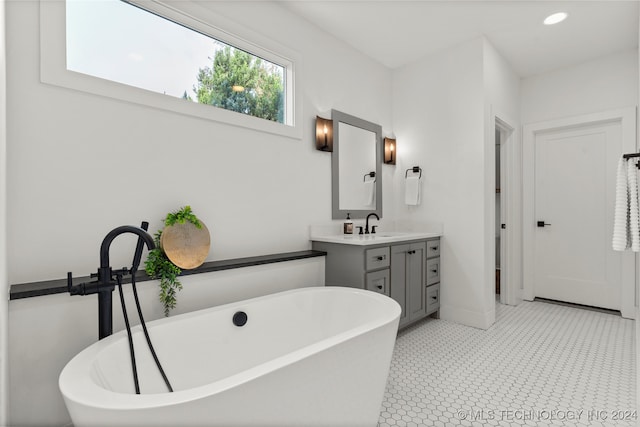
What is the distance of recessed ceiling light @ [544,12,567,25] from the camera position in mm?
2886

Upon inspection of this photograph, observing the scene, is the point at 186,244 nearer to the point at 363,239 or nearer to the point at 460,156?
the point at 363,239

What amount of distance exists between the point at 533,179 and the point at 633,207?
1507mm

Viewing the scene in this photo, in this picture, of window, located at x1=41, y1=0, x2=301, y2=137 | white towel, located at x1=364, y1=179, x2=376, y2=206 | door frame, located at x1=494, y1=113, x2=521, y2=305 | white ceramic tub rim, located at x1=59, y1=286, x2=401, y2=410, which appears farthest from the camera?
door frame, located at x1=494, y1=113, x2=521, y2=305

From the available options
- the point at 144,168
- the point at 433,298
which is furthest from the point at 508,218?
the point at 144,168

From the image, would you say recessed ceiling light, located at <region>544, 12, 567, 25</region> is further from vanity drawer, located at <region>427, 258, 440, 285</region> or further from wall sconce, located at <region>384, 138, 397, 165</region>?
vanity drawer, located at <region>427, 258, 440, 285</region>

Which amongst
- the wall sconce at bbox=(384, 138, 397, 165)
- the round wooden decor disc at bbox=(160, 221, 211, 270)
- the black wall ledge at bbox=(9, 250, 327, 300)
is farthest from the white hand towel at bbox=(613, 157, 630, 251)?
the round wooden decor disc at bbox=(160, 221, 211, 270)

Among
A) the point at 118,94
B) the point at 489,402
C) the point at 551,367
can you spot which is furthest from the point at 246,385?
the point at 551,367

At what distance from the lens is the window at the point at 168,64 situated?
5.90 ft

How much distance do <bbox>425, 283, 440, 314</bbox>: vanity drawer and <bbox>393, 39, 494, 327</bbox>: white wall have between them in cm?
9

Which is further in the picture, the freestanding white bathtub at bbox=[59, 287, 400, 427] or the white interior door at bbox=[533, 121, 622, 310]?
the white interior door at bbox=[533, 121, 622, 310]

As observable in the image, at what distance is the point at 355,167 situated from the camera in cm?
344

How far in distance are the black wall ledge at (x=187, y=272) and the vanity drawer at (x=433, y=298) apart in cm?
124

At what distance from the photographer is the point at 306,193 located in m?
2.94

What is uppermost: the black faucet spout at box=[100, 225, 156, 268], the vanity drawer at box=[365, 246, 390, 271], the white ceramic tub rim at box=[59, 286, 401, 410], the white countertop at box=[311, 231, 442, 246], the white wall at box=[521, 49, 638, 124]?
the white wall at box=[521, 49, 638, 124]
